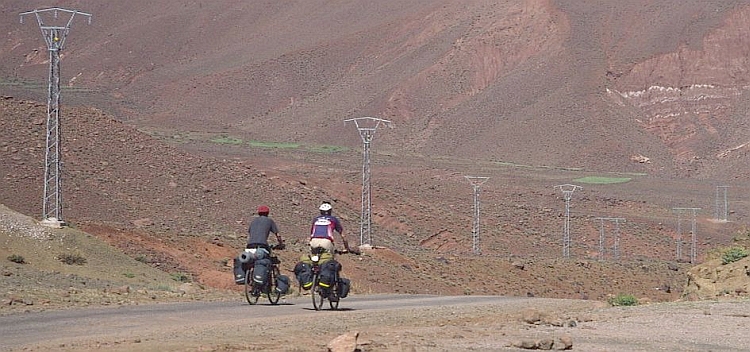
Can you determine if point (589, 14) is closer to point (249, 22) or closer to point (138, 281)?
point (249, 22)

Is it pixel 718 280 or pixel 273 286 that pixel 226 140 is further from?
pixel 273 286

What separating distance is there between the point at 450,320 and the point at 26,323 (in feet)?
17.2

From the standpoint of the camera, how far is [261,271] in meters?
19.4

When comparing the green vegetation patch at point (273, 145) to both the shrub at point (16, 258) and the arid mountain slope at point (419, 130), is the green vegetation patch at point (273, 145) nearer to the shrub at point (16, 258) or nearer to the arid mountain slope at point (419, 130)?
the arid mountain slope at point (419, 130)

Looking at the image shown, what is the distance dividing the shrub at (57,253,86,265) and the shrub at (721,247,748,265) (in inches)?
573

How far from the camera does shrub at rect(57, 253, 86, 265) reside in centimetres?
3058

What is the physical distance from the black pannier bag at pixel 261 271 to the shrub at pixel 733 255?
919 cm

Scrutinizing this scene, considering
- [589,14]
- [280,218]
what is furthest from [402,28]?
[280,218]

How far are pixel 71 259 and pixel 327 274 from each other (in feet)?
45.1

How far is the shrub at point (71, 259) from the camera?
3058 centimetres

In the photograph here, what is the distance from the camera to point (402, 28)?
172 meters

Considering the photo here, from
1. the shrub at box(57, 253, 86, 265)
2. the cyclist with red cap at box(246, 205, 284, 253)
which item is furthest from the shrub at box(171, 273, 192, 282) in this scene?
the cyclist with red cap at box(246, 205, 284, 253)

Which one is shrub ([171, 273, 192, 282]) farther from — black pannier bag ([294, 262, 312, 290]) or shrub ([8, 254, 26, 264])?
black pannier bag ([294, 262, 312, 290])

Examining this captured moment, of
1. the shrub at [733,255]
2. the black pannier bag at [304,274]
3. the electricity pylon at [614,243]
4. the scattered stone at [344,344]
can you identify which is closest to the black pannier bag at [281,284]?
the black pannier bag at [304,274]
